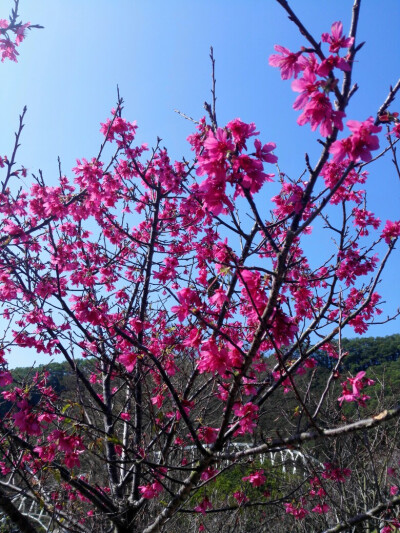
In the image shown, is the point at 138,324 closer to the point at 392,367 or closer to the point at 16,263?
the point at 16,263

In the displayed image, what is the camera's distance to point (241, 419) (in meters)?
2.35

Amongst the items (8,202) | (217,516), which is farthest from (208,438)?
(217,516)

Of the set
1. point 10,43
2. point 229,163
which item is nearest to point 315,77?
point 229,163

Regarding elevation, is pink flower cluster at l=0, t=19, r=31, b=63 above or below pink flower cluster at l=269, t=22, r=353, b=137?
above

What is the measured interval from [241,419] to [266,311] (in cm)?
96

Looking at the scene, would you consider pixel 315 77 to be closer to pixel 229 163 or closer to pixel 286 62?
pixel 286 62

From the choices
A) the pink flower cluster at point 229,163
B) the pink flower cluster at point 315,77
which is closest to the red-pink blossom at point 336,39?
the pink flower cluster at point 315,77

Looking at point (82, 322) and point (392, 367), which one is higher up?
point (82, 322)

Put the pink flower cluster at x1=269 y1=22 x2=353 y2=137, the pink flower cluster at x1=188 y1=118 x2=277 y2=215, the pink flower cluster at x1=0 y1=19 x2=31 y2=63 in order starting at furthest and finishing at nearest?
the pink flower cluster at x1=0 y1=19 x2=31 y2=63
the pink flower cluster at x1=188 y1=118 x2=277 y2=215
the pink flower cluster at x1=269 y1=22 x2=353 y2=137

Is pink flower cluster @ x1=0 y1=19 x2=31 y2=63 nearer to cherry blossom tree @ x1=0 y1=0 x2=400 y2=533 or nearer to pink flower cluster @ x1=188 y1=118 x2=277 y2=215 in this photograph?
cherry blossom tree @ x1=0 y1=0 x2=400 y2=533

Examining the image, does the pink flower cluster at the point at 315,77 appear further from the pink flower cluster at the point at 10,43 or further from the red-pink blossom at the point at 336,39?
the pink flower cluster at the point at 10,43

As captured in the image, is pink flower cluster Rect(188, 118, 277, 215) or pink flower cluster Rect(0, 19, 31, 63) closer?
pink flower cluster Rect(188, 118, 277, 215)

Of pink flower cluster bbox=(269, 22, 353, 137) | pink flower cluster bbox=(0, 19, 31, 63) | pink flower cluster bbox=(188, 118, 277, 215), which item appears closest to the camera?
pink flower cluster bbox=(269, 22, 353, 137)

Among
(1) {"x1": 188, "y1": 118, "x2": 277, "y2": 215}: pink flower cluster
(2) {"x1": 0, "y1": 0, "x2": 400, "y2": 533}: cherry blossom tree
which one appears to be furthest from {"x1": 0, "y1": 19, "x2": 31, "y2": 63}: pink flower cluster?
(1) {"x1": 188, "y1": 118, "x2": 277, "y2": 215}: pink flower cluster
